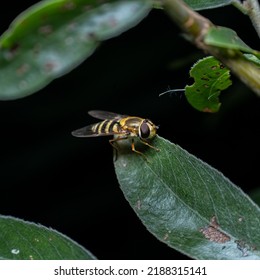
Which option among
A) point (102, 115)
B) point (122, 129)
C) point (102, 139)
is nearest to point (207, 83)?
point (122, 129)

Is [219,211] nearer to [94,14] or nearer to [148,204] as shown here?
[148,204]

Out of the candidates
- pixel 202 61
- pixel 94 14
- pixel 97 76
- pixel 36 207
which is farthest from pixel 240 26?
pixel 94 14

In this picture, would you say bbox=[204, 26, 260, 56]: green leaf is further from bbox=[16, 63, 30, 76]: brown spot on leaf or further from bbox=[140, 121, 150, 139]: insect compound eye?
bbox=[140, 121, 150, 139]: insect compound eye

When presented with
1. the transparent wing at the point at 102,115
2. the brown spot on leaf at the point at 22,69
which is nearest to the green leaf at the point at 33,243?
the brown spot on leaf at the point at 22,69

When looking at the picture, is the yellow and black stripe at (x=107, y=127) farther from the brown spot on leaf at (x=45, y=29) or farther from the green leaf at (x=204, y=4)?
the brown spot on leaf at (x=45, y=29)

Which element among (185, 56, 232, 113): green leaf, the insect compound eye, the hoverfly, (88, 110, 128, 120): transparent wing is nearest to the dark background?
(88, 110, 128, 120): transparent wing

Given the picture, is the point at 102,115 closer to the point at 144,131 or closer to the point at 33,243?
the point at 144,131
